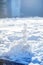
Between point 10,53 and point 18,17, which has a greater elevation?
point 18,17

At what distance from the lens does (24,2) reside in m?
2.10

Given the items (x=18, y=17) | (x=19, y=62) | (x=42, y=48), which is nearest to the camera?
(x=19, y=62)

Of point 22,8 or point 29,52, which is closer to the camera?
point 29,52

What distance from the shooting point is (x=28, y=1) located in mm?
2113

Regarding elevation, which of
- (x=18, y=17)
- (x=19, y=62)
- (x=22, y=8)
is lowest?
(x=19, y=62)

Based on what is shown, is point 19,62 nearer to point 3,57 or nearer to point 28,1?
point 3,57

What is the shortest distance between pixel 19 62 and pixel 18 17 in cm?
153

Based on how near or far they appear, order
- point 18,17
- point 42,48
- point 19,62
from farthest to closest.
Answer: point 18,17, point 42,48, point 19,62

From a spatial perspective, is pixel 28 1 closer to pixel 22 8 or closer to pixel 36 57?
pixel 22 8

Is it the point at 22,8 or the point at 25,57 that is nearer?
the point at 25,57

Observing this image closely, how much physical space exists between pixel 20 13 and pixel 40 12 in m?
0.35

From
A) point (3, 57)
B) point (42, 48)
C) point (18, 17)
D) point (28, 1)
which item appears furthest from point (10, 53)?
point (28, 1)

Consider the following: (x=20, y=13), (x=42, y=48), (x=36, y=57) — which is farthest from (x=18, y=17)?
(x=36, y=57)

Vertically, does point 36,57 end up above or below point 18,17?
below
